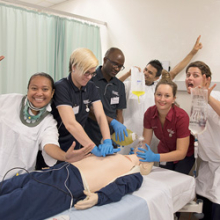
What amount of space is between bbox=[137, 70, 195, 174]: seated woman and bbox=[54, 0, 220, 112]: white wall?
88cm

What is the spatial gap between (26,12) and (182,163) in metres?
2.35

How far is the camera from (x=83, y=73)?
5.32 feet

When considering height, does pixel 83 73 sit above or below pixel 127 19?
below

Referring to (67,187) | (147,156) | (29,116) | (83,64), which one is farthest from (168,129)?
(29,116)

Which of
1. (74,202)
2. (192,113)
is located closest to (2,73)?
(74,202)

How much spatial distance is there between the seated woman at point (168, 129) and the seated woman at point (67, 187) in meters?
0.35

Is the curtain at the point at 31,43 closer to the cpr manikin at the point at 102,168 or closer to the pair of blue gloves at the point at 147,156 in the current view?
the cpr manikin at the point at 102,168

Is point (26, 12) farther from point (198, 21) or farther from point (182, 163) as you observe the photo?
point (182, 163)

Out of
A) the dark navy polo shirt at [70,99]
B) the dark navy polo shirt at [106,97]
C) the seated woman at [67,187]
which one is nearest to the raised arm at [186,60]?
the dark navy polo shirt at [106,97]

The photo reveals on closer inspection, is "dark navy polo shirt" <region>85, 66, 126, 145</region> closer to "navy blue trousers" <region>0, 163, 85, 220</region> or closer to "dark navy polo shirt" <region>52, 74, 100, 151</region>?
"dark navy polo shirt" <region>52, 74, 100, 151</region>

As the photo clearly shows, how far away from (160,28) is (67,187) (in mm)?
2380

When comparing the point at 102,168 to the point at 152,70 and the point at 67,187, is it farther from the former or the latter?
the point at 152,70

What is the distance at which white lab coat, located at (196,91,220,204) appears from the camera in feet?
6.21

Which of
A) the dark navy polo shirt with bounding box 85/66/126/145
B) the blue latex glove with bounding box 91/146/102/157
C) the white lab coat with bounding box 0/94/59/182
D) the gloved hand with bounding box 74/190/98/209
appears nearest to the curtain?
the dark navy polo shirt with bounding box 85/66/126/145
